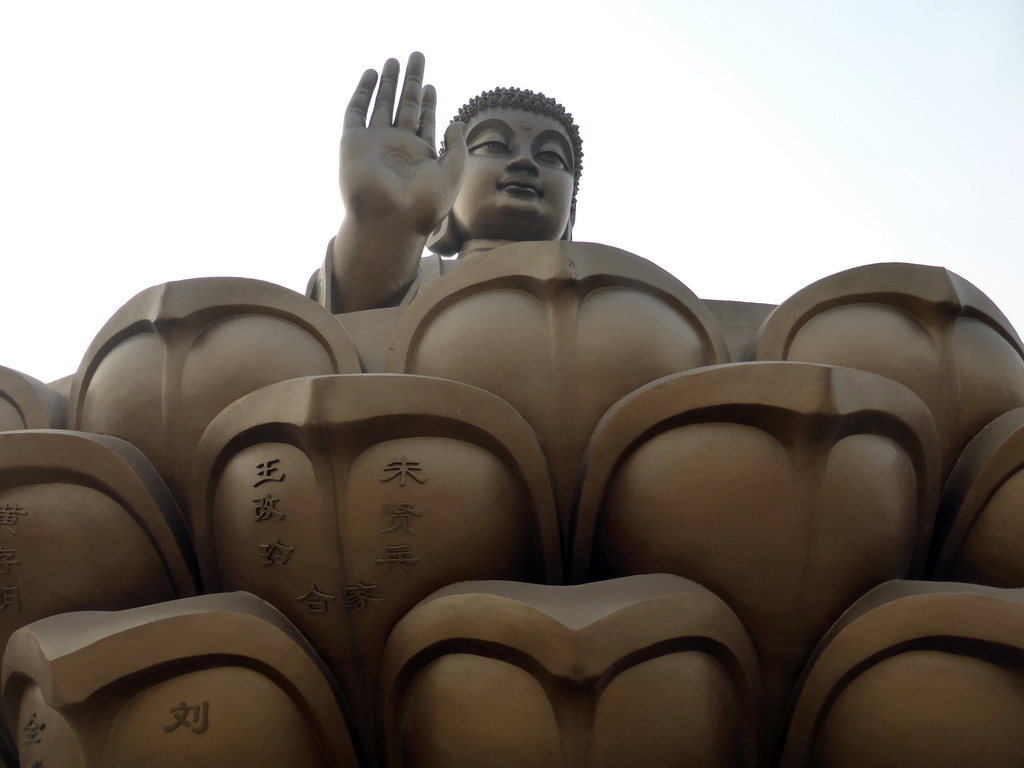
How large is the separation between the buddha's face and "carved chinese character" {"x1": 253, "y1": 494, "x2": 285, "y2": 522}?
285cm

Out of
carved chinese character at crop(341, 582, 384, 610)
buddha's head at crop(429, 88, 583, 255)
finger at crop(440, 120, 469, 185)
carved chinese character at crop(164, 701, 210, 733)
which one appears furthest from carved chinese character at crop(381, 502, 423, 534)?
buddha's head at crop(429, 88, 583, 255)

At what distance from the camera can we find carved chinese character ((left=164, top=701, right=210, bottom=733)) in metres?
2.02

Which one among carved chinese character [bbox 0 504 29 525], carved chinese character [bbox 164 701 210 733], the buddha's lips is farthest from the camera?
the buddha's lips

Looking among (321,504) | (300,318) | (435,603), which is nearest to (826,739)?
(435,603)

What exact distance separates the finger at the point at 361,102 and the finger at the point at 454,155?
0.36 metres

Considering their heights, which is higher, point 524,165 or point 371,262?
point 524,165

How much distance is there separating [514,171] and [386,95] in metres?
0.94

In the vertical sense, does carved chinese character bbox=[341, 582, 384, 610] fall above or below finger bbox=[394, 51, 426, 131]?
below

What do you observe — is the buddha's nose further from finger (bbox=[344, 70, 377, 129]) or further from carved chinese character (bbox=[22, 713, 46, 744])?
carved chinese character (bbox=[22, 713, 46, 744])

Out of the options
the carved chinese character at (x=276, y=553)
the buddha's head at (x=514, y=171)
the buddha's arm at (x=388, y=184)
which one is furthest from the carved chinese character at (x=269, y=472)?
the buddha's head at (x=514, y=171)

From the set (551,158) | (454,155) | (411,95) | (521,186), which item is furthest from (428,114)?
(551,158)

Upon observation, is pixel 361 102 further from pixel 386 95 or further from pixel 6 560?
pixel 6 560

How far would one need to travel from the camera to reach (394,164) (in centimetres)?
391

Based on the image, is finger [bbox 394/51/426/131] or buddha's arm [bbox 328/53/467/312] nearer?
buddha's arm [bbox 328/53/467/312]
